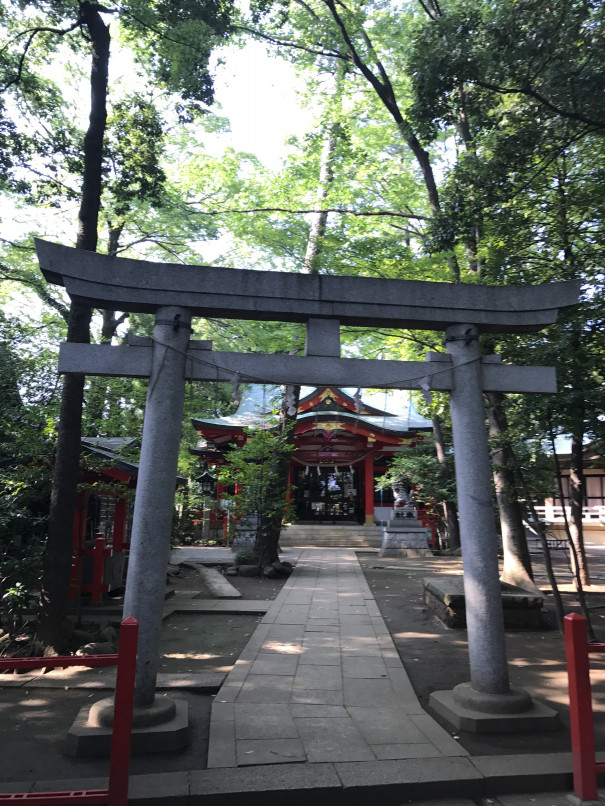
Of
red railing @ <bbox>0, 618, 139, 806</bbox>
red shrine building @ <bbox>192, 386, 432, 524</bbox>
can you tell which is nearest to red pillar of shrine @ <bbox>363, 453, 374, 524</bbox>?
red shrine building @ <bbox>192, 386, 432, 524</bbox>

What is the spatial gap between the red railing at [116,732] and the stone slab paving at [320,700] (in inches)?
28.8

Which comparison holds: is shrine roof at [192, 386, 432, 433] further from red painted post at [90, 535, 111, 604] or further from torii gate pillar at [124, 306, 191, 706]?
torii gate pillar at [124, 306, 191, 706]

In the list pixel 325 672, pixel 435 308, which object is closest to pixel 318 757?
pixel 325 672

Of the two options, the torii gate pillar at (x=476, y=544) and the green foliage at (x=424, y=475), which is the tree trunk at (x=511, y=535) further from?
the green foliage at (x=424, y=475)

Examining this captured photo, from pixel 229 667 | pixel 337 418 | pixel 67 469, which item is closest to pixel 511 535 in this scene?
pixel 229 667

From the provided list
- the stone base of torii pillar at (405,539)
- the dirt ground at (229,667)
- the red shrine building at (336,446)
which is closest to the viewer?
the dirt ground at (229,667)

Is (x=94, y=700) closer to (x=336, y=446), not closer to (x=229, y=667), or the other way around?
(x=229, y=667)

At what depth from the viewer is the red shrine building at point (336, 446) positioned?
21.8 m

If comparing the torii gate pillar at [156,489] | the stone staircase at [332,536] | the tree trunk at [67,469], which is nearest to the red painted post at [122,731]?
the torii gate pillar at [156,489]

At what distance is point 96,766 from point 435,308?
4.48 meters

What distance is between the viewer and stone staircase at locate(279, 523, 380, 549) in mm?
21062

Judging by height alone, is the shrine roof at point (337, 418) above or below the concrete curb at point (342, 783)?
above

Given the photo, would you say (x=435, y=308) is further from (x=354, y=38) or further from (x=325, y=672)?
(x=354, y=38)

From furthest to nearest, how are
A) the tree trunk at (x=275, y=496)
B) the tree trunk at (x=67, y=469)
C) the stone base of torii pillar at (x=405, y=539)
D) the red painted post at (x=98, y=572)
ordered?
the stone base of torii pillar at (x=405, y=539), the tree trunk at (x=275, y=496), the red painted post at (x=98, y=572), the tree trunk at (x=67, y=469)
